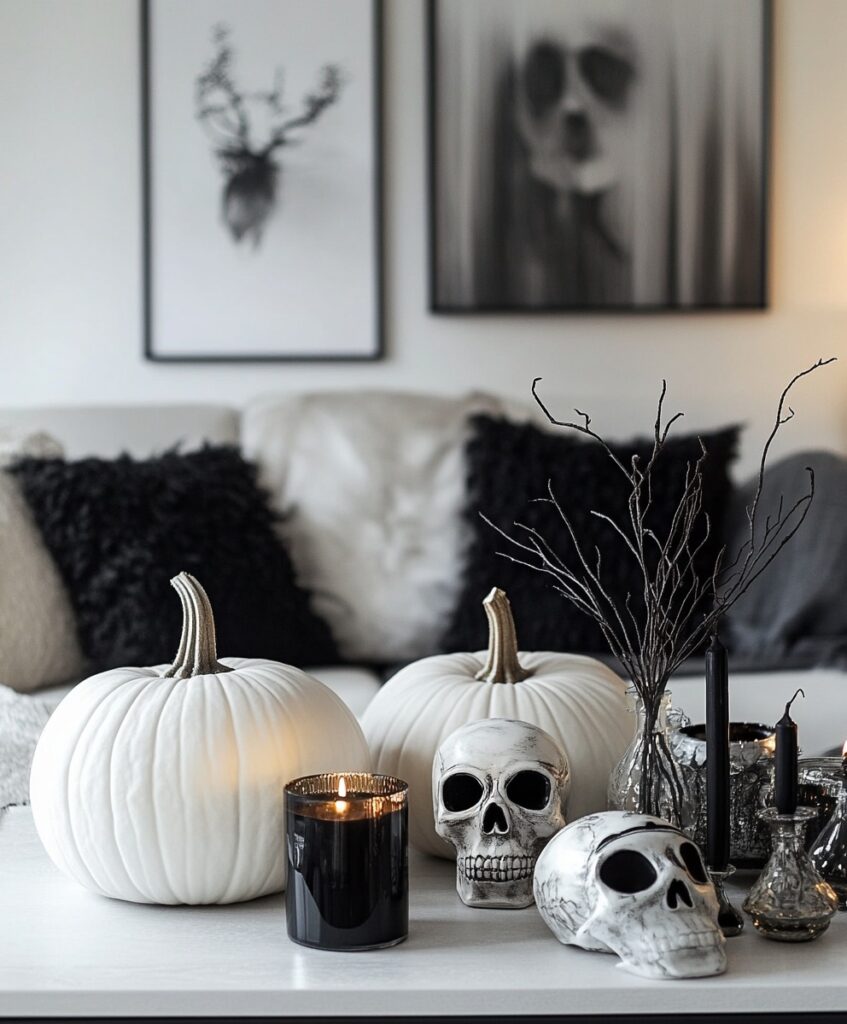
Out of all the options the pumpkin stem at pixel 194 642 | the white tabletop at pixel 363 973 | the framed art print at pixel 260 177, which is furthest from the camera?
the framed art print at pixel 260 177

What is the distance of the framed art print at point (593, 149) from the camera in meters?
3.00

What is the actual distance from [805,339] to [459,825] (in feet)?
7.97

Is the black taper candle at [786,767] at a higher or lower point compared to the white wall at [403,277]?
lower

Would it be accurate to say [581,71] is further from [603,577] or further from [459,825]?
[459,825]

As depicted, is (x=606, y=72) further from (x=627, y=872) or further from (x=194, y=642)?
(x=627, y=872)

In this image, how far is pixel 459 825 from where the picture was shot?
950 millimetres

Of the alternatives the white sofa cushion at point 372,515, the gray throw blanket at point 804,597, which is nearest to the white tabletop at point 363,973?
the gray throw blanket at point 804,597

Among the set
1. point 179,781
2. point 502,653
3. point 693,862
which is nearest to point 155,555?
point 502,653

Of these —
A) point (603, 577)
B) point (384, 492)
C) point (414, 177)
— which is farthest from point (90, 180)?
point (603, 577)

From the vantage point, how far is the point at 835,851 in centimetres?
94

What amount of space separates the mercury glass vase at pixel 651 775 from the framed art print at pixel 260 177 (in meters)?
2.17

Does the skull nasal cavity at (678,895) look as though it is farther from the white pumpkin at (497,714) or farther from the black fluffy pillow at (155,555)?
the black fluffy pillow at (155,555)

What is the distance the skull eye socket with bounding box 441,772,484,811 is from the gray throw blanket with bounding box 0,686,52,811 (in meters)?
0.52

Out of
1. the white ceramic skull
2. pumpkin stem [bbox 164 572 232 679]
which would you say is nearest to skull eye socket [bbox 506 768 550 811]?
the white ceramic skull
